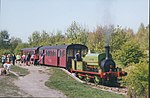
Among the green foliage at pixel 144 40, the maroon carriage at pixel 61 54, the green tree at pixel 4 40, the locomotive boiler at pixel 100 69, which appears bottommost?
the locomotive boiler at pixel 100 69

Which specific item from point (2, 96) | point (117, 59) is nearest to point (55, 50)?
point (117, 59)

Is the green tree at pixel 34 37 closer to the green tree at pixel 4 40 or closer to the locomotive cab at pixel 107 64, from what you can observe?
the green tree at pixel 4 40

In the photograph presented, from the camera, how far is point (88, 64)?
67.7ft

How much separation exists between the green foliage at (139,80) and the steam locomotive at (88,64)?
5509 millimetres

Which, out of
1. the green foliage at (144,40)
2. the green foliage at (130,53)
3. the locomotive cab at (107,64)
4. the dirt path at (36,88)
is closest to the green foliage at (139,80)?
the green foliage at (144,40)

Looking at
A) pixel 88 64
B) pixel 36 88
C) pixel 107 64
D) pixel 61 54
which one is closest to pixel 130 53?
pixel 61 54

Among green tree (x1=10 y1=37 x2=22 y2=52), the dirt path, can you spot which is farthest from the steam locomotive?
green tree (x1=10 y1=37 x2=22 y2=52)

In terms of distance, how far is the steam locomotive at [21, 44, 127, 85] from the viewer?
18.2 meters

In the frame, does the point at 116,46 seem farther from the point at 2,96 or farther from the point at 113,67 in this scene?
the point at 2,96

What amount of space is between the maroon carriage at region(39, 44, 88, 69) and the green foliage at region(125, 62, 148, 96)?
1200cm

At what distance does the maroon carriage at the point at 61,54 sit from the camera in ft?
79.5

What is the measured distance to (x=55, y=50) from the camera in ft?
89.5

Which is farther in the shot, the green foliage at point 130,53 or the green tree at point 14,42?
the green tree at point 14,42

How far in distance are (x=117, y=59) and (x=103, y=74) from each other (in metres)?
13.5
